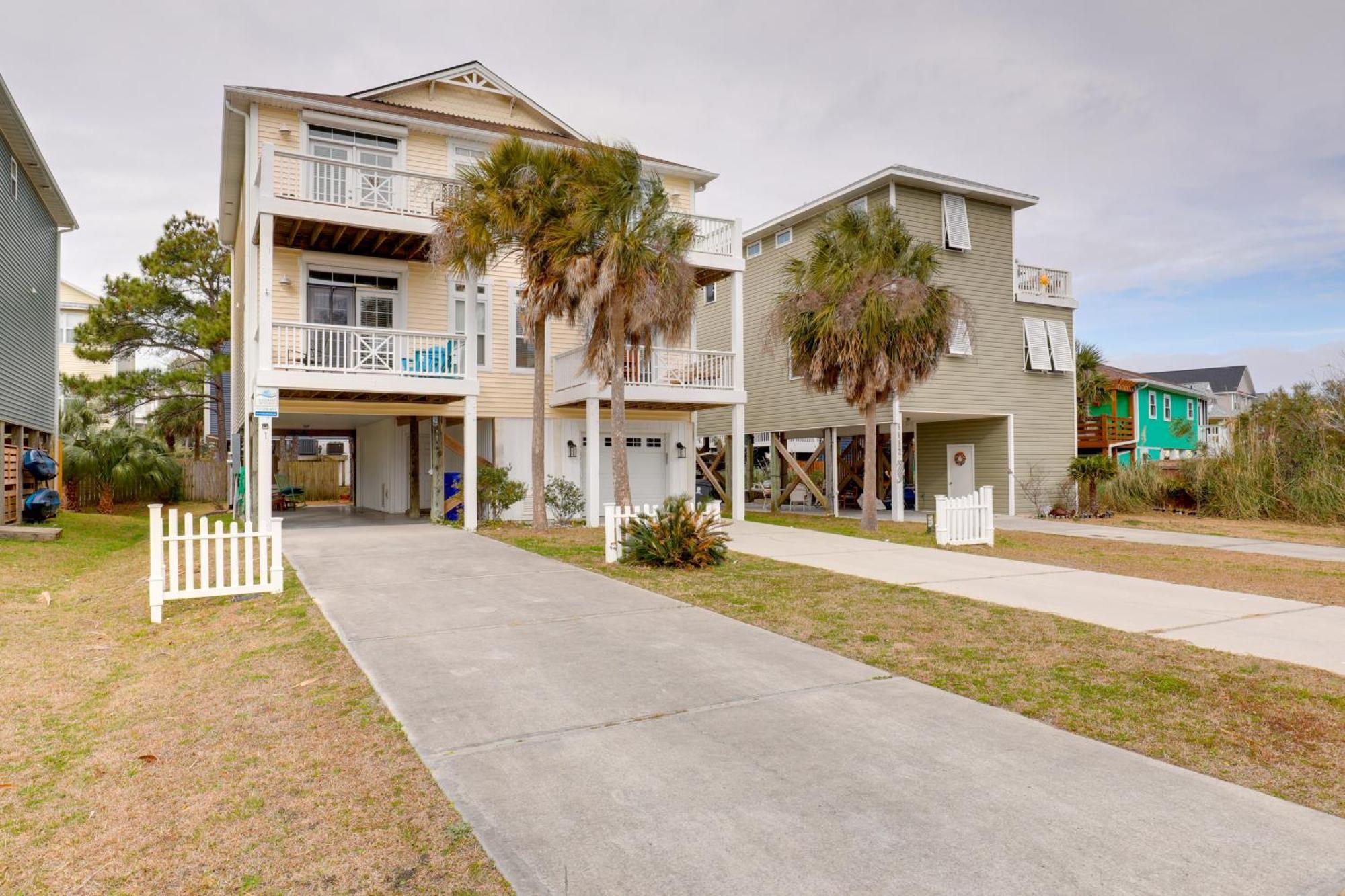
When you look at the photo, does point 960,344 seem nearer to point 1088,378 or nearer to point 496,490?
point 1088,378

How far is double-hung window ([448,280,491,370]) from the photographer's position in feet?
58.9

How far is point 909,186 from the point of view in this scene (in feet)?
68.3

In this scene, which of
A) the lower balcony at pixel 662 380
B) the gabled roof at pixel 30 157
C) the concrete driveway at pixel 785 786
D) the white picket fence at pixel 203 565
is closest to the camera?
the concrete driveway at pixel 785 786

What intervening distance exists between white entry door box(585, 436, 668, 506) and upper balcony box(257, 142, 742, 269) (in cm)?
573

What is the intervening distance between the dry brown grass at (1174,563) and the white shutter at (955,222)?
350 inches

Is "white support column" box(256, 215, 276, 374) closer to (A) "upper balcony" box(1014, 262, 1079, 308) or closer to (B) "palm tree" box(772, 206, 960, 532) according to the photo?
(B) "palm tree" box(772, 206, 960, 532)

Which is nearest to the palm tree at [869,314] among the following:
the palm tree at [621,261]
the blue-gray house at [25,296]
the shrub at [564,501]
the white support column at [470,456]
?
the palm tree at [621,261]

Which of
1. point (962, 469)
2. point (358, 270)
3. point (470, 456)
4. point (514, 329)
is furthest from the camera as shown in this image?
point (962, 469)

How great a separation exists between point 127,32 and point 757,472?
79.0ft

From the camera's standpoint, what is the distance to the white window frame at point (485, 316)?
704 inches

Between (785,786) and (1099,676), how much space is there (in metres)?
3.01

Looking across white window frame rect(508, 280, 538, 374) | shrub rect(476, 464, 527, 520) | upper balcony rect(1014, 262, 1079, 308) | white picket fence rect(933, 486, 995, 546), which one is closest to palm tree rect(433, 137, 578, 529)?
white window frame rect(508, 280, 538, 374)

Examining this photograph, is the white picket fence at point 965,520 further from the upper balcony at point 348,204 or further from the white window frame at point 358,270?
the white window frame at point 358,270

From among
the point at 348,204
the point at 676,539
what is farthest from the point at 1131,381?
the point at 348,204
